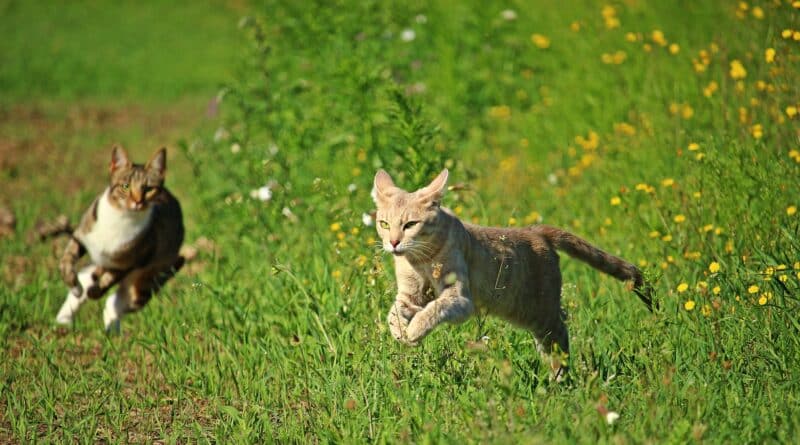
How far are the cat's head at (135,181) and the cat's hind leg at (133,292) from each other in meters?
0.50

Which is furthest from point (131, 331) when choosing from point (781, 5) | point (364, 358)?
point (781, 5)

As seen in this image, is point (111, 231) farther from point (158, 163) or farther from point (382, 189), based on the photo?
point (382, 189)

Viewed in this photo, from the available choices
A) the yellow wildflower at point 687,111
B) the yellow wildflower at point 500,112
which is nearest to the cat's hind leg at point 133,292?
the yellow wildflower at point 687,111

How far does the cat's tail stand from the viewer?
16.1ft

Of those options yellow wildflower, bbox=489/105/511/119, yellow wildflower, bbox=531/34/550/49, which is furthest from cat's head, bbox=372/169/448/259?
yellow wildflower, bbox=531/34/550/49

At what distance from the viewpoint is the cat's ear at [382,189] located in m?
4.56

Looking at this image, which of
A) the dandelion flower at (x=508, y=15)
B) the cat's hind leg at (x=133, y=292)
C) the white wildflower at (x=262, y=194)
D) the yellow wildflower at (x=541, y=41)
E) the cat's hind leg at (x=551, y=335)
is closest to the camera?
the cat's hind leg at (x=551, y=335)

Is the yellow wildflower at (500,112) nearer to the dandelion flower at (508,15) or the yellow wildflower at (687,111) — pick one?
the dandelion flower at (508,15)

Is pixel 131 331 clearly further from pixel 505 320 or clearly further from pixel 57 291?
pixel 505 320

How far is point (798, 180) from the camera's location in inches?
224

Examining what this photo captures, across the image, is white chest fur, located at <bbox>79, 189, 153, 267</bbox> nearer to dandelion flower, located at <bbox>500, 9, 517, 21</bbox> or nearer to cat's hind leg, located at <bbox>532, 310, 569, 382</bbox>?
cat's hind leg, located at <bbox>532, 310, 569, 382</bbox>

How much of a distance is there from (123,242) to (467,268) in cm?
266

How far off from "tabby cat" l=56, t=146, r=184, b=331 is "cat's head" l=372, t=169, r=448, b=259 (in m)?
2.28

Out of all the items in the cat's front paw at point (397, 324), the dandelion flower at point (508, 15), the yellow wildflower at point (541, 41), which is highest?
the cat's front paw at point (397, 324)
